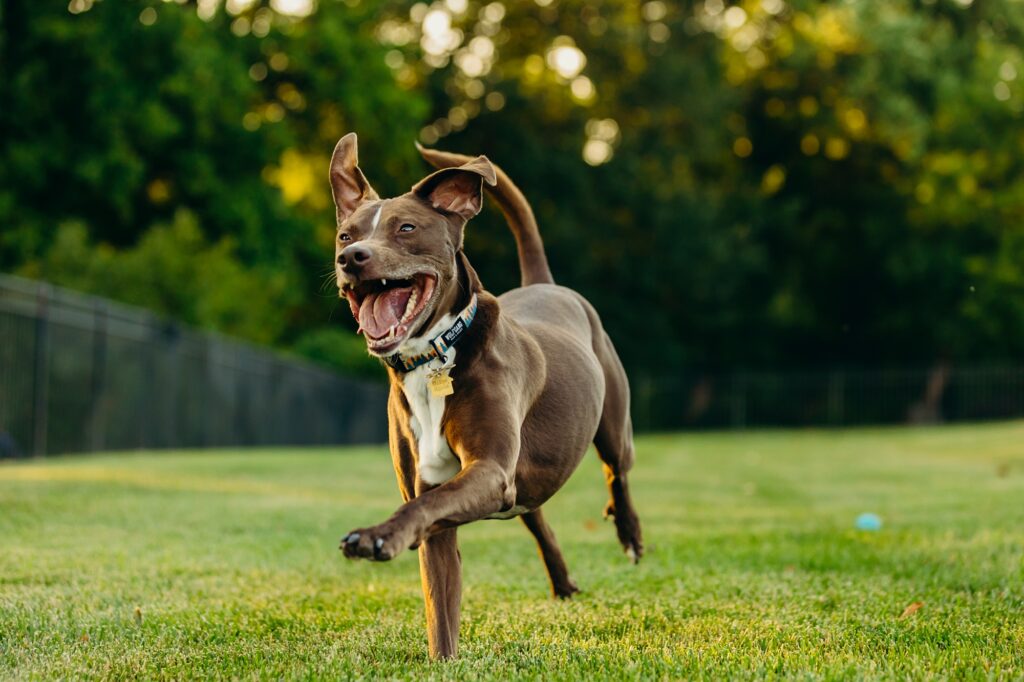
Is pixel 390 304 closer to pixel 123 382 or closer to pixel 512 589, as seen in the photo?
pixel 512 589

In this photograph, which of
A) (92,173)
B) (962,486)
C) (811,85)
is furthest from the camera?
(811,85)

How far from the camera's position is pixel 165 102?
89.3 ft

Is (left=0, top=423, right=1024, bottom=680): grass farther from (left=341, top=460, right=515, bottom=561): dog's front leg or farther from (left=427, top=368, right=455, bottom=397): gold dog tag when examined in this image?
(left=427, top=368, right=455, bottom=397): gold dog tag

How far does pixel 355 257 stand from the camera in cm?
387

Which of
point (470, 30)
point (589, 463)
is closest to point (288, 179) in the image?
point (470, 30)

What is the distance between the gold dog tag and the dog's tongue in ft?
0.75

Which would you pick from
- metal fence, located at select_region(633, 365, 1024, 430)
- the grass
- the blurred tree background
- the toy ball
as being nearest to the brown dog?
the grass

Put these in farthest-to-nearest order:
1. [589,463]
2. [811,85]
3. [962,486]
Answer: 1. [811,85]
2. [589,463]
3. [962,486]

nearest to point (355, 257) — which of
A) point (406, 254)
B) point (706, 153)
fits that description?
point (406, 254)

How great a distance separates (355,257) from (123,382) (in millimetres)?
17558

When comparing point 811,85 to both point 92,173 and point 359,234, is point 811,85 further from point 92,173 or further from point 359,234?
point 359,234

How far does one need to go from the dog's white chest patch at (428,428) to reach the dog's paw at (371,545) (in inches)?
29.5

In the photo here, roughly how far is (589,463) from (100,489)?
10.1m

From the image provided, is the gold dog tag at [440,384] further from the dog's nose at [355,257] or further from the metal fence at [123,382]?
the metal fence at [123,382]
